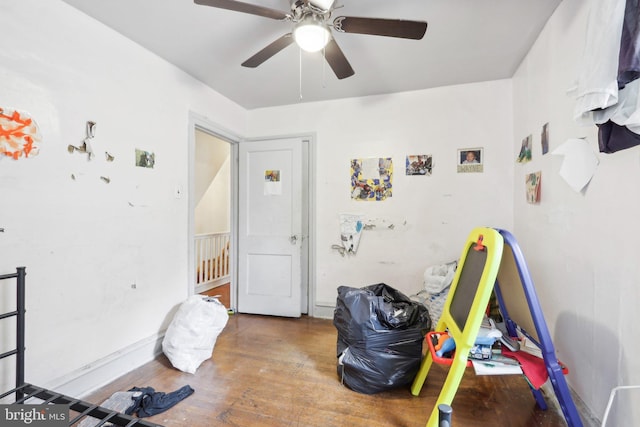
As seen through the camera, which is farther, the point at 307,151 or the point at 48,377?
the point at 307,151

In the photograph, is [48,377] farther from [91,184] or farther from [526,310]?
[526,310]

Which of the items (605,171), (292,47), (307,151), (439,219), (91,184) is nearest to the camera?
(605,171)

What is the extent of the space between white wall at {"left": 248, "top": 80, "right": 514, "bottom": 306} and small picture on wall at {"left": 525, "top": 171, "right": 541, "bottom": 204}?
0.47 meters

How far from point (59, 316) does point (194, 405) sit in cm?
95

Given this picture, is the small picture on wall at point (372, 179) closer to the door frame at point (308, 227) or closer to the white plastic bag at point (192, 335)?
the door frame at point (308, 227)

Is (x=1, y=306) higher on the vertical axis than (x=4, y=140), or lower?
lower

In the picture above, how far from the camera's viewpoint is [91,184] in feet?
6.07

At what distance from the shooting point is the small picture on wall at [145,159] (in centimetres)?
216

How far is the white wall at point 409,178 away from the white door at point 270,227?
26 cm

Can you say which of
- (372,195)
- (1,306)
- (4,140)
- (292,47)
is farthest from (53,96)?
(372,195)

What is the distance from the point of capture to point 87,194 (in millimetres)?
1824

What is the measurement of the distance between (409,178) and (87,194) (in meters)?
2.66

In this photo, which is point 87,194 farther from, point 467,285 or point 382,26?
point 467,285

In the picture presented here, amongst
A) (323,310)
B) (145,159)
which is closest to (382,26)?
(145,159)
